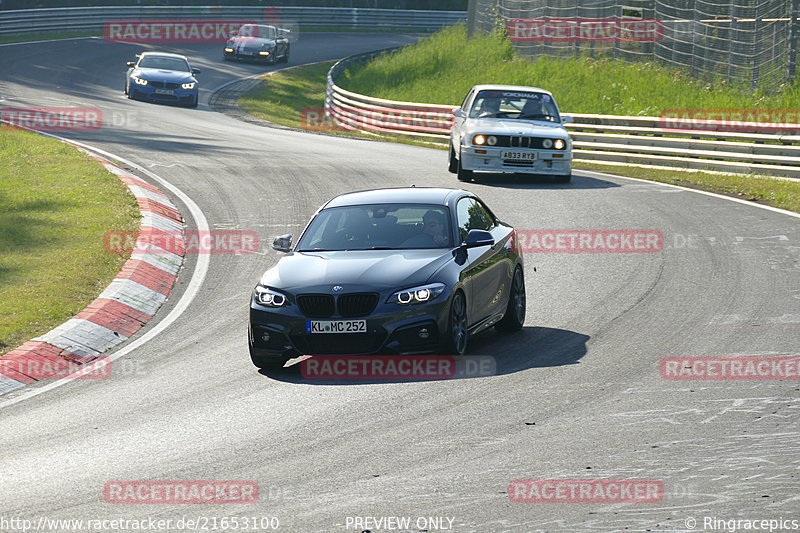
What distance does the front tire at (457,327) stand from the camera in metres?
9.46

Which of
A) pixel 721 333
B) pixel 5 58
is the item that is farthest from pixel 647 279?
pixel 5 58

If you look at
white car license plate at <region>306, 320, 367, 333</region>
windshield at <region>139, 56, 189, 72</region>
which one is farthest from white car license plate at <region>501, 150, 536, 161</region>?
windshield at <region>139, 56, 189, 72</region>

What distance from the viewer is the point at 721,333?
10500 millimetres

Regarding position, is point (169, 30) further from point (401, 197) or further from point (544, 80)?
point (401, 197)

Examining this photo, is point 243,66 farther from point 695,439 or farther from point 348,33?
point 695,439

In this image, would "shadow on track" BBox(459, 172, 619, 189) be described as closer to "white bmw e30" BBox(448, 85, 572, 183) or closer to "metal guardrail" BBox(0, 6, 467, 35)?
"white bmw e30" BBox(448, 85, 572, 183)

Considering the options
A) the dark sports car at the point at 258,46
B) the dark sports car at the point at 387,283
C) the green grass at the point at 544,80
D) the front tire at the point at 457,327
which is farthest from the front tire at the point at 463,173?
the dark sports car at the point at 258,46

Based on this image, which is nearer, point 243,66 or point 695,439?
point 695,439

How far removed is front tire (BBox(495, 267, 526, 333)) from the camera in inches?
432

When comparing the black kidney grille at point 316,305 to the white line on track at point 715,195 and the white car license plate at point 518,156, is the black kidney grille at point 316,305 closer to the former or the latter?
the white line on track at point 715,195

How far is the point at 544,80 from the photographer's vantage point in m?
36.7

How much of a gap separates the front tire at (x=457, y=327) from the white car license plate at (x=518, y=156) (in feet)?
38.4

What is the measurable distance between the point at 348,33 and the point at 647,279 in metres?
58.7

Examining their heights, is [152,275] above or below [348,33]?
above
